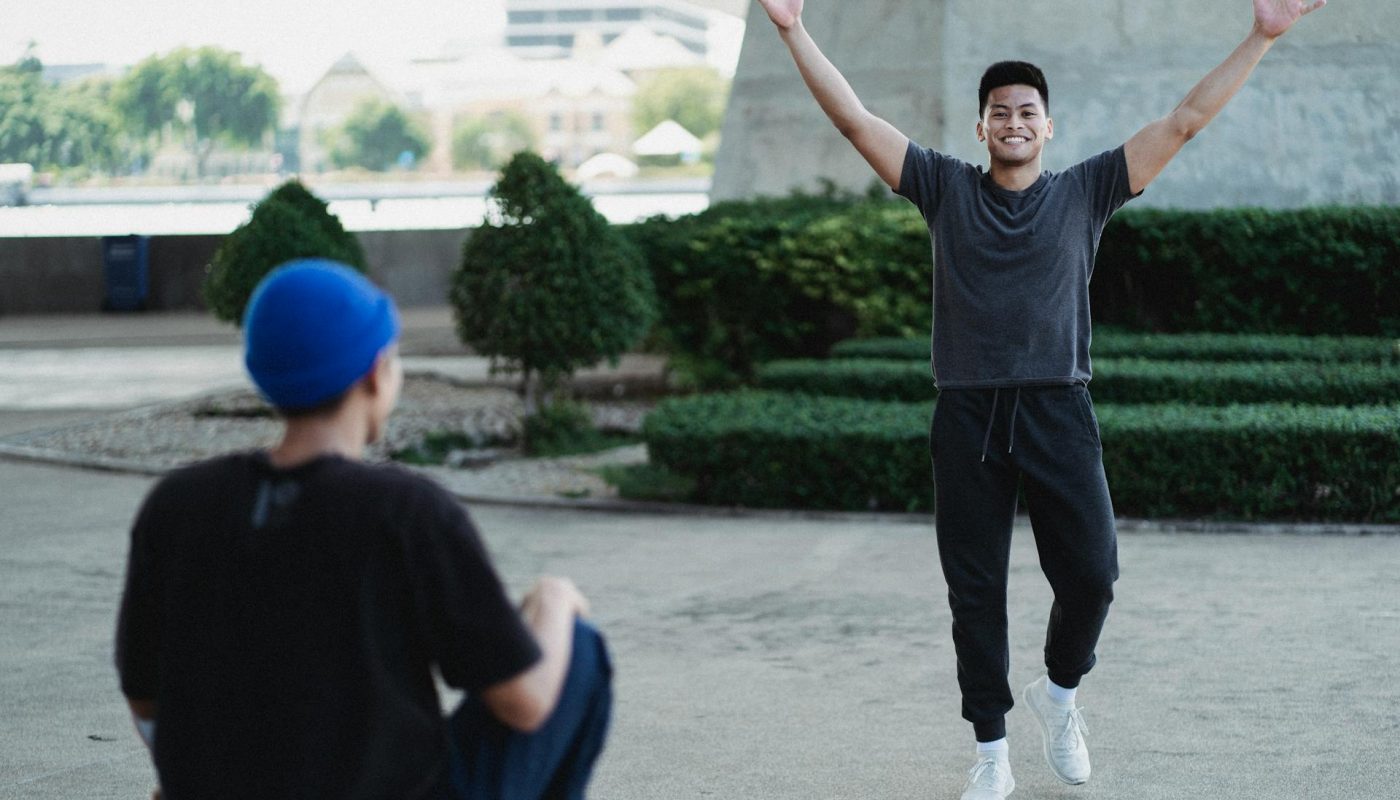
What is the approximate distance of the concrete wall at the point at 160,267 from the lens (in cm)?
2100

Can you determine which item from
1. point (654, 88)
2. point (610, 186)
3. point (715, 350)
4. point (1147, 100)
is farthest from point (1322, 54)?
point (654, 88)

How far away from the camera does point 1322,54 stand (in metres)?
12.9

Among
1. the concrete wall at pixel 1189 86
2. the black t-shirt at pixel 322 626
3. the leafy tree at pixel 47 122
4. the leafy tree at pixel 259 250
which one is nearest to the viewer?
the black t-shirt at pixel 322 626

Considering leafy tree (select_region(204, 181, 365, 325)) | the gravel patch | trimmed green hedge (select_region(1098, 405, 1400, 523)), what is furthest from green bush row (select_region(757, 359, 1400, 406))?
leafy tree (select_region(204, 181, 365, 325))

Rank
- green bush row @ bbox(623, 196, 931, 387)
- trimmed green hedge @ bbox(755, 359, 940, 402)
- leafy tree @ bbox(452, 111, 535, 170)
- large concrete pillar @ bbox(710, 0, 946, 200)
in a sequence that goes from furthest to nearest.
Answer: leafy tree @ bbox(452, 111, 535, 170), large concrete pillar @ bbox(710, 0, 946, 200), green bush row @ bbox(623, 196, 931, 387), trimmed green hedge @ bbox(755, 359, 940, 402)

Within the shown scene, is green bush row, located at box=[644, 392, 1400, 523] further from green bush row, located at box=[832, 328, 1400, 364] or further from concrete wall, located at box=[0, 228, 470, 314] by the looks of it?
concrete wall, located at box=[0, 228, 470, 314]

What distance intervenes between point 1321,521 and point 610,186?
71.8m

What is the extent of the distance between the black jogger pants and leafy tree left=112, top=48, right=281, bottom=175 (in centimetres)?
3774

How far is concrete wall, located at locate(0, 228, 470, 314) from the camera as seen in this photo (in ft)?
68.9

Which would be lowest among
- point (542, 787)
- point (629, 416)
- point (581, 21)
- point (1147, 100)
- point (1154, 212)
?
point (629, 416)

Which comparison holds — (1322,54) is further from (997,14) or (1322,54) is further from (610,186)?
(610,186)

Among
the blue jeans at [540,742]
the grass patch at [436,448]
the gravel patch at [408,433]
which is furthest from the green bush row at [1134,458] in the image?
the blue jeans at [540,742]

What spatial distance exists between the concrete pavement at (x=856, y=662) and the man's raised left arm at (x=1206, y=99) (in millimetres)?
1567

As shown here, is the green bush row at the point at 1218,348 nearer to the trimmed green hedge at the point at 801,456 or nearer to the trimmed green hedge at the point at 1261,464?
the trimmed green hedge at the point at 1261,464
